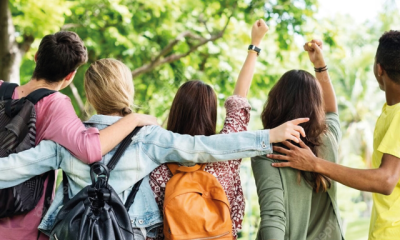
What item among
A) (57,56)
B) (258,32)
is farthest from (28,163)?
(258,32)

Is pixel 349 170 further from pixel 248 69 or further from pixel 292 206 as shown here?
pixel 248 69

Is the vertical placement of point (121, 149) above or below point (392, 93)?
below

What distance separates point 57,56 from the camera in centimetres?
269

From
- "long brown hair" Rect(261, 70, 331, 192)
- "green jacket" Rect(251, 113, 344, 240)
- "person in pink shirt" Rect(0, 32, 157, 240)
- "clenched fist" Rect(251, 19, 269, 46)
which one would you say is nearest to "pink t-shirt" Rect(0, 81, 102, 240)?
"person in pink shirt" Rect(0, 32, 157, 240)

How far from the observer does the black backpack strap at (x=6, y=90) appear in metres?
2.65

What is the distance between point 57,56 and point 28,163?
591 mm

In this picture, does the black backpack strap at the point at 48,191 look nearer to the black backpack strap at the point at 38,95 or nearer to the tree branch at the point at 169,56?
the black backpack strap at the point at 38,95

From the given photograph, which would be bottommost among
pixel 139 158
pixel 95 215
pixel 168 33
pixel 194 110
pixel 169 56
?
pixel 95 215

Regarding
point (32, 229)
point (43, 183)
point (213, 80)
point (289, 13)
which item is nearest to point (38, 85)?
point (43, 183)

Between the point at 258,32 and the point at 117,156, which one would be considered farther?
the point at 258,32

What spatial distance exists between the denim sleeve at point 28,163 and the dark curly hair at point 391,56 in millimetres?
1694

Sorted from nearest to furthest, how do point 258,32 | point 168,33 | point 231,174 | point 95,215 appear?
1. point 95,215
2. point 231,174
3. point 258,32
4. point 168,33

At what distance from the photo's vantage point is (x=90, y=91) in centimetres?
268

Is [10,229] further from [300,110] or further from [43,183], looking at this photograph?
[300,110]
